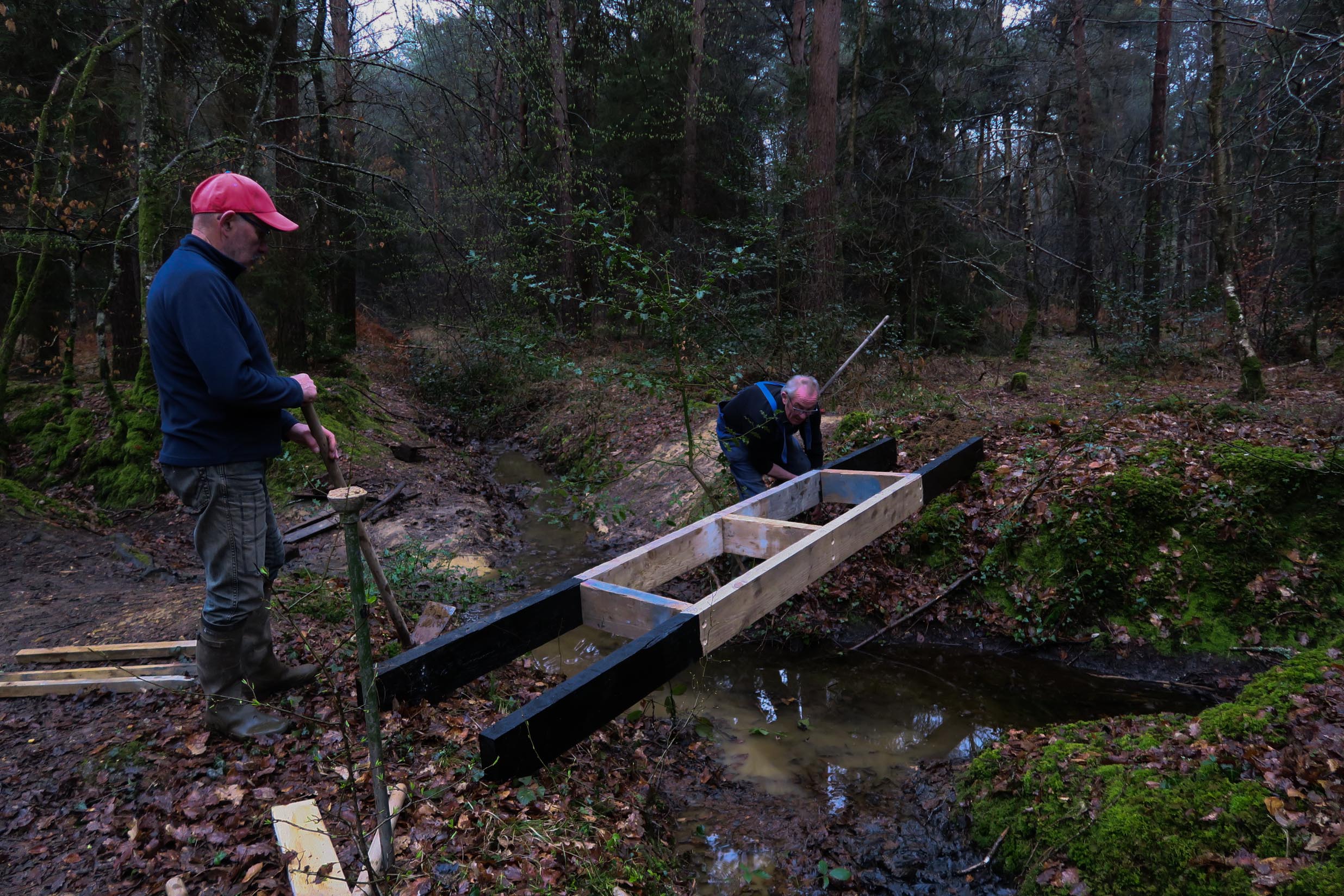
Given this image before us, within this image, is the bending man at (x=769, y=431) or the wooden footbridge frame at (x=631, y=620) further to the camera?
the bending man at (x=769, y=431)

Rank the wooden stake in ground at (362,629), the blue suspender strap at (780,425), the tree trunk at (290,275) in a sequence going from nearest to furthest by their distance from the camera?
the wooden stake in ground at (362,629)
the blue suspender strap at (780,425)
the tree trunk at (290,275)

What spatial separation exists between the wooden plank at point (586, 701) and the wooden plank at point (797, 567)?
176 mm

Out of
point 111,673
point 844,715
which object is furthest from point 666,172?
point 111,673

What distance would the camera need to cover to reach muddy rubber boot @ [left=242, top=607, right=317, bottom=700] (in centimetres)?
296

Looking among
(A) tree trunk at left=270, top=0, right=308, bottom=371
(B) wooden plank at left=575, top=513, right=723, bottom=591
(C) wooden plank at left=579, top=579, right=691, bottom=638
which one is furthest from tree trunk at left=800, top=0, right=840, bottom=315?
(C) wooden plank at left=579, top=579, right=691, bottom=638

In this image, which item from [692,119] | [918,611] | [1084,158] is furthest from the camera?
[1084,158]

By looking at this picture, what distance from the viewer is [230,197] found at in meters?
2.76

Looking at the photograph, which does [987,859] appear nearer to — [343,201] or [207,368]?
[207,368]

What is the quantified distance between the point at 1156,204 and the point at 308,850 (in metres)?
16.9

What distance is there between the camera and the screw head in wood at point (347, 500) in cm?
190

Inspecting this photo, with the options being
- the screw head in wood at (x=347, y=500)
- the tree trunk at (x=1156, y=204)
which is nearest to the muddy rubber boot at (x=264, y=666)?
the screw head in wood at (x=347, y=500)

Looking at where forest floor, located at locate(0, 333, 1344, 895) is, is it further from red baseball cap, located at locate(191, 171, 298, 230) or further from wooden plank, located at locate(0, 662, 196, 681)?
red baseball cap, located at locate(191, 171, 298, 230)

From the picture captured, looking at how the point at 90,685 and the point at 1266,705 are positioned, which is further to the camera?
the point at 90,685

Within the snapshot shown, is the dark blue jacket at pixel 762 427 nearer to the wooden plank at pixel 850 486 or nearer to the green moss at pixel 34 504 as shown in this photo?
the wooden plank at pixel 850 486
